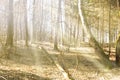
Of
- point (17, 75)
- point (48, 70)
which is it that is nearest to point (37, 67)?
point (48, 70)

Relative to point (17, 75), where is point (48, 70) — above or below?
below

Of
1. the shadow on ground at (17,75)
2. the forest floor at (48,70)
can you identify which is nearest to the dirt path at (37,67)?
the forest floor at (48,70)

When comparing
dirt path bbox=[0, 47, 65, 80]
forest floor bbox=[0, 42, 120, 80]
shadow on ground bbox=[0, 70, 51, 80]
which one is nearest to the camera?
shadow on ground bbox=[0, 70, 51, 80]

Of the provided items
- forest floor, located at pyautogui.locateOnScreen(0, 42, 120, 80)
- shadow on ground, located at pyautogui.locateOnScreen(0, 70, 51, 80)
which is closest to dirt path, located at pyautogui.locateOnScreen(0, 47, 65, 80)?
forest floor, located at pyautogui.locateOnScreen(0, 42, 120, 80)

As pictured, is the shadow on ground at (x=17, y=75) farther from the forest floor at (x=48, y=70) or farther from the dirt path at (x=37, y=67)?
the dirt path at (x=37, y=67)

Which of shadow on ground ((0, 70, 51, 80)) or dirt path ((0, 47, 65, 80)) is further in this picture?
dirt path ((0, 47, 65, 80))

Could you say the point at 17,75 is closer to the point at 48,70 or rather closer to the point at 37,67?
the point at 48,70

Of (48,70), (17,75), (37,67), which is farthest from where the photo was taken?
(37,67)

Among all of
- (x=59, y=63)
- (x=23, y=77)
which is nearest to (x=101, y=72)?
(x=59, y=63)

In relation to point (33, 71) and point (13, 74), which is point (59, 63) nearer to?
point (33, 71)

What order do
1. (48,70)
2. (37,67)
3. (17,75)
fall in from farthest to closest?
1. (37,67)
2. (48,70)
3. (17,75)

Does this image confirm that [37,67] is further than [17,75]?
Yes

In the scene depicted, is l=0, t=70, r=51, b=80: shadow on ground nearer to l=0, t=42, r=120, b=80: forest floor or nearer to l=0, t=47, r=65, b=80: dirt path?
l=0, t=42, r=120, b=80: forest floor

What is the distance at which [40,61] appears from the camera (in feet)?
57.0
